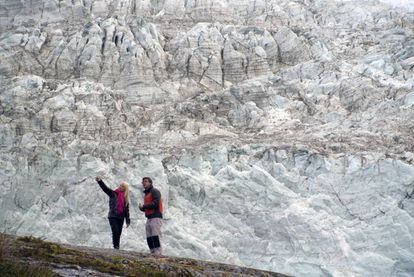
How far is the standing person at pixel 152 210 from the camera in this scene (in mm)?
11740

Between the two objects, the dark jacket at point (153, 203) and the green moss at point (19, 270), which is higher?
the dark jacket at point (153, 203)

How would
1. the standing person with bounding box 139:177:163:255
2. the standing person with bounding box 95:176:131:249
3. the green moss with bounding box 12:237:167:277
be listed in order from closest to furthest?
the green moss with bounding box 12:237:167:277 → the standing person with bounding box 139:177:163:255 → the standing person with bounding box 95:176:131:249

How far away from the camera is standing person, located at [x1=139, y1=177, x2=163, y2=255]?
11740 millimetres

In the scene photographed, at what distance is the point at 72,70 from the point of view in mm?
29438

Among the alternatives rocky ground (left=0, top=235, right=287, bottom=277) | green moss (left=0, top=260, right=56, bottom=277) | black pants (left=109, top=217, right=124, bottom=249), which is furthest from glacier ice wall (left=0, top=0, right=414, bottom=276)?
green moss (left=0, top=260, right=56, bottom=277)

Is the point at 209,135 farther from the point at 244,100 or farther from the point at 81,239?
the point at 81,239

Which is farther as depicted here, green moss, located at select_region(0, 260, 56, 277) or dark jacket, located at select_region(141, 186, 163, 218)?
dark jacket, located at select_region(141, 186, 163, 218)

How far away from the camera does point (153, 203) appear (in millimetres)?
11797

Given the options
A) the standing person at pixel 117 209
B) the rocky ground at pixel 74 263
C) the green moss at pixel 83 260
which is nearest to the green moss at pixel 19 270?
the rocky ground at pixel 74 263

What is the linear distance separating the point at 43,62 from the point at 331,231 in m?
16.8

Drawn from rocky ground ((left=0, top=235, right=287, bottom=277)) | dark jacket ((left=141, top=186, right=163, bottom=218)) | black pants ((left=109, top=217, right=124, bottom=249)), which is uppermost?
dark jacket ((left=141, top=186, right=163, bottom=218))

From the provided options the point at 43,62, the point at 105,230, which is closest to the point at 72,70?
the point at 43,62

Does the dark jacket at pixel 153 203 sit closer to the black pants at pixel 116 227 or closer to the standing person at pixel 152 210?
the standing person at pixel 152 210

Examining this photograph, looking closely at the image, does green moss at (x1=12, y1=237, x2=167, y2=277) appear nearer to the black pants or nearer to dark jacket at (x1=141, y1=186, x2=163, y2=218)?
dark jacket at (x1=141, y1=186, x2=163, y2=218)
